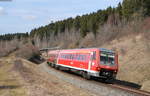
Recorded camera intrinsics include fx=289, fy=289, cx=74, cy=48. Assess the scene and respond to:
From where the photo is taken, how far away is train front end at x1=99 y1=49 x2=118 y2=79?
23.5 metres

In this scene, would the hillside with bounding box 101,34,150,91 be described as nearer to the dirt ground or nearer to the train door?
the train door

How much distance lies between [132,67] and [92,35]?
175ft

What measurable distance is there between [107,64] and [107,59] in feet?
1.70

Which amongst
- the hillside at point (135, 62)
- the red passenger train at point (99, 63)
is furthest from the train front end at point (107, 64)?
the hillside at point (135, 62)

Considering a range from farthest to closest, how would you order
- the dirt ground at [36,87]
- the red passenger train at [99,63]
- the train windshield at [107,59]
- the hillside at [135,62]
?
1. the hillside at [135,62]
2. the train windshield at [107,59]
3. the red passenger train at [99,63]
4. the dirt ground at [36,87]

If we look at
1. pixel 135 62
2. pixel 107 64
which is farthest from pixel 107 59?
pixel 135 62

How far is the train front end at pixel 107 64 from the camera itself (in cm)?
2345

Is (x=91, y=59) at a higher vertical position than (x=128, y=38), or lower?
lower

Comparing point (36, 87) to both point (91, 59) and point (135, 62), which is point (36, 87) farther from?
point (135, 62)

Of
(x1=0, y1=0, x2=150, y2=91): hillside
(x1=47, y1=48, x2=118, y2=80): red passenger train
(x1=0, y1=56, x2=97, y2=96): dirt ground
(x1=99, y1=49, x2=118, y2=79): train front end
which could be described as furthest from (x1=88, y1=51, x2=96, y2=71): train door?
(x1=0, y1=0, x2=150, y2=91): hillside

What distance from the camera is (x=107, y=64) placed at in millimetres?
23844

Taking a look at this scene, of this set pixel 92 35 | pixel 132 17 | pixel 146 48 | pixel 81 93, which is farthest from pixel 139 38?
pixel 92 35

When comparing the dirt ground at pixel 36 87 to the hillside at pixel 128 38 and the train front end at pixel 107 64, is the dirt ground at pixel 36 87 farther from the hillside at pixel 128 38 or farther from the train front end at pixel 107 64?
the hillside at pixel 128 38

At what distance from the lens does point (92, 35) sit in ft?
274
